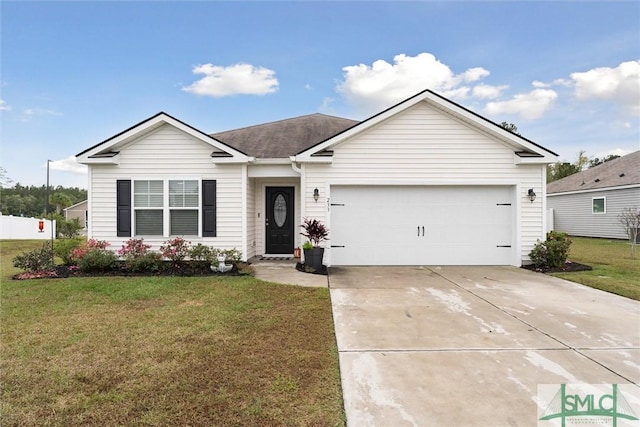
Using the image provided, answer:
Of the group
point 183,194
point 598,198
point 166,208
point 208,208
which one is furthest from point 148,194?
point 598,198

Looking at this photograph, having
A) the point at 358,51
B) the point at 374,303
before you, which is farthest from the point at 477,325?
the point at 358,51

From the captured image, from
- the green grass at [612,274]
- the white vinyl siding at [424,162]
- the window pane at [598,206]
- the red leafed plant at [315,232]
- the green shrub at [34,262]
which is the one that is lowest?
the green grass at [612,274]

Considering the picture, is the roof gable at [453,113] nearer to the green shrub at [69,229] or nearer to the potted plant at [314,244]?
the potted plant at [314,244]

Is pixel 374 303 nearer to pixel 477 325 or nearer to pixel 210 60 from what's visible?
pixel 477 325

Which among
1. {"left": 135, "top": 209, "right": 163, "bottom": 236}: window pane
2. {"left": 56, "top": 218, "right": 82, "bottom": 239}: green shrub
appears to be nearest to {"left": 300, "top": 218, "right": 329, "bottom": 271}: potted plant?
{"left": 135, "top": 209, "right": 163, "bottom": 236}: window pane

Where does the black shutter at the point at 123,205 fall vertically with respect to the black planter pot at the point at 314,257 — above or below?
above

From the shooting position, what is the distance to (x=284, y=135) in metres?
12.4

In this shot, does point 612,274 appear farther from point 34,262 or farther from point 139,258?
point 34,262

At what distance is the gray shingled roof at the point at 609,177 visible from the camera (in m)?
17.4

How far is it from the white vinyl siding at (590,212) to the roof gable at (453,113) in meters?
12.0

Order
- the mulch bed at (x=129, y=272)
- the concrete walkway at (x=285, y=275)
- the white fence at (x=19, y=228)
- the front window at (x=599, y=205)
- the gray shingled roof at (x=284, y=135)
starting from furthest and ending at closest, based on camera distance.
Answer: the white fence at (x=19, y=228), the front window at (x=599, y=205), the gray shingled roof at (x=284, y=135), the mulch bed at (x=129, y=272), the concrete walkway at (x=285, y=275)

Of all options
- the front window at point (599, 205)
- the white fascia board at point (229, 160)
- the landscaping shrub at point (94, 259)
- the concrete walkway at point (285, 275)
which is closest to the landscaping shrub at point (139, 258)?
the landscaping shrub at point (94, 259)

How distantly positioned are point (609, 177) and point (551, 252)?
14648 mm

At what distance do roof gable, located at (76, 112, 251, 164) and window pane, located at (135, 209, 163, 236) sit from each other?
1575 millimetres
